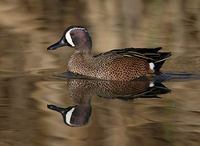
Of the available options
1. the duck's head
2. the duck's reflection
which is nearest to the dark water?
the duck's reflection

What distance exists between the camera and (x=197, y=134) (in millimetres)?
6398

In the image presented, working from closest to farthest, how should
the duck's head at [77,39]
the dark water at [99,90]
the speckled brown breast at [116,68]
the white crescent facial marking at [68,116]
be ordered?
1. the dark water at [99,90]
2. the white crescent facial marking at [68,116]
3. the speckled brown breast at [116,68]
4. the duck's head at [77,39]

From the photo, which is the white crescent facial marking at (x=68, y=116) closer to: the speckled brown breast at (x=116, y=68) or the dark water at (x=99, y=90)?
the dark water at (x=99, y=90)

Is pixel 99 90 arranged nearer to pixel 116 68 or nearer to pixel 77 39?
pixel 116 68

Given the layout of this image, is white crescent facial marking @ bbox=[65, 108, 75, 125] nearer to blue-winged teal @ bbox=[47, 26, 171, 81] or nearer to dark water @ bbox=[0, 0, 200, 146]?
dark water @ bbox=[0, 0, 200, 146]

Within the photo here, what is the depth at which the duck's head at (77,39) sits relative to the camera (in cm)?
957

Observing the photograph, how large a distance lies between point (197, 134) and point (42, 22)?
8198mm

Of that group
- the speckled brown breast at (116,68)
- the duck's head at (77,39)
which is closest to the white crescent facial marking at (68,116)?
the speckled brown breast at (116,68)

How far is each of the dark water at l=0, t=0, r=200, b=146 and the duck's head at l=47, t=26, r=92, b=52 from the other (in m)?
0.34

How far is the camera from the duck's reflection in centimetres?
707

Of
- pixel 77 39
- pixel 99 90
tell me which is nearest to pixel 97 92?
pixel 99 90

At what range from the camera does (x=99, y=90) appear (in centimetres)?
827

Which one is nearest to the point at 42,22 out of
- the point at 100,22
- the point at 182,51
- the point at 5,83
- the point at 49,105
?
the point at 100,22

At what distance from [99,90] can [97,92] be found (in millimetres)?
143
